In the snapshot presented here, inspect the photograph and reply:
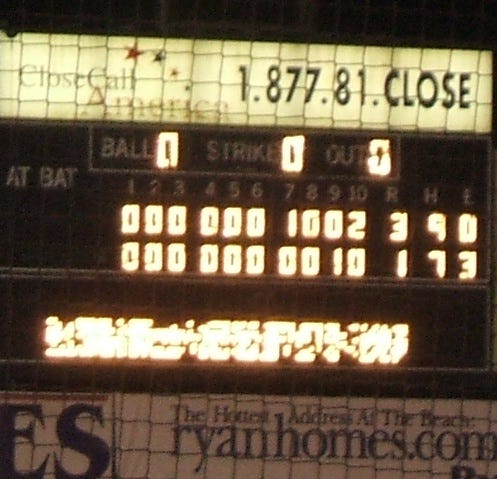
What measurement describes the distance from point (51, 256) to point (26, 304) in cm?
10

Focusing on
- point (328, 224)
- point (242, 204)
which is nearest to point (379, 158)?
point (328, 224)

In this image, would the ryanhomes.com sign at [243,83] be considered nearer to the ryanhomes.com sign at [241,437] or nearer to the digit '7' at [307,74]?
the digit '7' at [307,74]

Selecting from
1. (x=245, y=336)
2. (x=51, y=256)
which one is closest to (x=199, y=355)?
(x=245, y=336)

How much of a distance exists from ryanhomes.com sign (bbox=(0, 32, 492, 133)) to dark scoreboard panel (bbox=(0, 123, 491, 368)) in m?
0.04

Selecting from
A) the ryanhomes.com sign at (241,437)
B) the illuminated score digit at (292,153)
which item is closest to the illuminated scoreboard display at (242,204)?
the illuminated score digit at (292,153)

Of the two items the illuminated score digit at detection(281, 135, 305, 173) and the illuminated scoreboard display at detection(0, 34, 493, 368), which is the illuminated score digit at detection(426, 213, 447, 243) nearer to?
the illuminated scoreboard display at detection(0, 34, 493, 368)

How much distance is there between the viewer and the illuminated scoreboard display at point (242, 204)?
3.98 m

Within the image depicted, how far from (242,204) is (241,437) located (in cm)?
47

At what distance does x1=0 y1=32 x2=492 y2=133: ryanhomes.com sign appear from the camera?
4.03 m

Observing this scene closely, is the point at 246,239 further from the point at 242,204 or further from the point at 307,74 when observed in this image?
the point at 307,74

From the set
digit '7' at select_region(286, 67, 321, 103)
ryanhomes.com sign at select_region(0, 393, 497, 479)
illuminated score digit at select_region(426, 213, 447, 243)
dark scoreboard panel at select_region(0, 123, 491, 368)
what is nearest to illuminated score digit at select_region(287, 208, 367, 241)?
dark scoreboard panel at select_region(0, 123, 491, 368)

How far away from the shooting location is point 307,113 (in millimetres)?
4070

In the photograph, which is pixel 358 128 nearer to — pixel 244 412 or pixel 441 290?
pixel 441 290

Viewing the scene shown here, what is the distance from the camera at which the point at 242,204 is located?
4.00 m
